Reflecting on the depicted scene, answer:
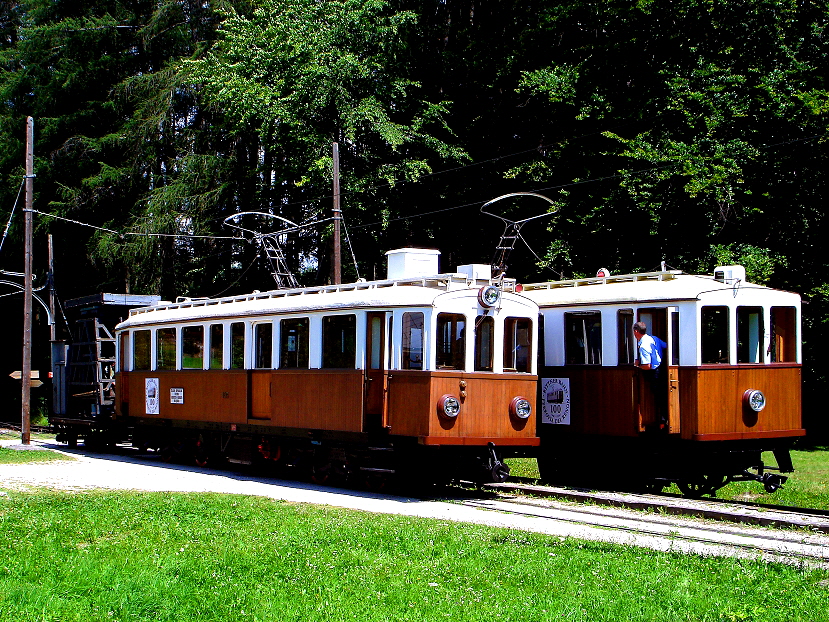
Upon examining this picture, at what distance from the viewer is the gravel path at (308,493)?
11.1 m

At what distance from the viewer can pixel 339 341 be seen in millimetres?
16141

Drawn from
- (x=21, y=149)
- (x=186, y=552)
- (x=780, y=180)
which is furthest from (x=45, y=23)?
(x=186, y=552)

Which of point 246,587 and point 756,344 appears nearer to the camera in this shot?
point 246,587

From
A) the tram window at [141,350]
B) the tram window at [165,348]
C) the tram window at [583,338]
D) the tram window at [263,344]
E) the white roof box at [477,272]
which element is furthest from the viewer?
the tram window at [141,350]

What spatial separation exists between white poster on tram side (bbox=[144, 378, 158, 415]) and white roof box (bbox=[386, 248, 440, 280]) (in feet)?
23.1

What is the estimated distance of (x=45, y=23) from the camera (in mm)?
44750

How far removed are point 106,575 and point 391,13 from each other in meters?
29.6

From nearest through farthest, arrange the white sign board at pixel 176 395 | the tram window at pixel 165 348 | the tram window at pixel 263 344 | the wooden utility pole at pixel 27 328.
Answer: the tram window at pixel 263 344
the white sign board at pixel 176 395
the tram window at pixel 165 348
the wooden utility pole at pixel 27 328

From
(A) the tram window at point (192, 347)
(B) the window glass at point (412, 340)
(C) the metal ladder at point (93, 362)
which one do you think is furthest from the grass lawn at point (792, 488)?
(C) the metal ladder at point (93, 362)

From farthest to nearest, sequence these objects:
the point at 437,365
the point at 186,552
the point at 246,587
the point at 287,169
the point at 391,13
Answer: the point at 391,13
the point at 287,169
the point at 437,365
the point at 186,552
the point at 246,587

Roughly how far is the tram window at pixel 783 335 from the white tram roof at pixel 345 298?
3.74m

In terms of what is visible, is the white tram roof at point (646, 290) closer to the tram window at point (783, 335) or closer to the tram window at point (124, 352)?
the tram window at point (783, 335)

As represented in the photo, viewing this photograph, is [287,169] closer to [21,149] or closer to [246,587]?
[21,149]

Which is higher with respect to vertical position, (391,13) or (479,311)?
(391,13)
